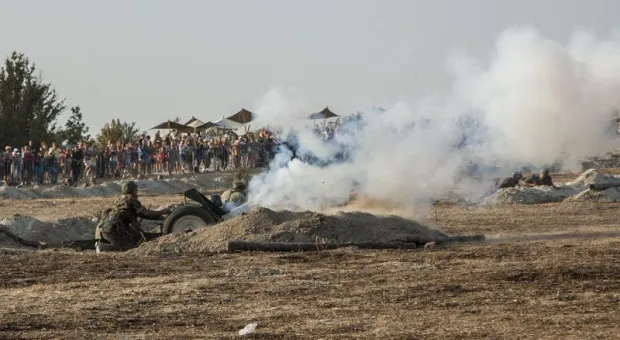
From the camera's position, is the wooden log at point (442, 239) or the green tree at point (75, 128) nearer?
the wooden log at point (442, 239)

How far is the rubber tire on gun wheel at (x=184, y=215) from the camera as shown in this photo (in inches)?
993

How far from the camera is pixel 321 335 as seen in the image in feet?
44.1

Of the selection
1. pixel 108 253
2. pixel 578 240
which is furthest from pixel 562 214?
pixel 108 253

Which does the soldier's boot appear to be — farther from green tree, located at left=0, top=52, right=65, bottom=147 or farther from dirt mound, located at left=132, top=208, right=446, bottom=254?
green tree, located at left=0, top=52, right=65, bottom=147

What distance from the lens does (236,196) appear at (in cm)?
2872

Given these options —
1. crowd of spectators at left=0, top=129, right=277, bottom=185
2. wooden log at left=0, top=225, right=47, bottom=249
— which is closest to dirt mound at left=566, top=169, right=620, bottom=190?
crowd of spectators at left=0, top=129, right=277, bottom=185

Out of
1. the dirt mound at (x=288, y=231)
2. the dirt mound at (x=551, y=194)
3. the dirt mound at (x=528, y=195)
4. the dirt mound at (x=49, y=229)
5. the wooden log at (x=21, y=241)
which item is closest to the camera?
the dirt mound at (x=288, y=231)

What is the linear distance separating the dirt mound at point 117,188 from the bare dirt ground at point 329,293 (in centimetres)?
2252

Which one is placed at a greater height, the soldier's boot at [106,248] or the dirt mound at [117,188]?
the dirt mound at [117,188]

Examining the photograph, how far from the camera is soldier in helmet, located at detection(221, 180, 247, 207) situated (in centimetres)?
2836

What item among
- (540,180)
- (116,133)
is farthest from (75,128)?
(540,180)

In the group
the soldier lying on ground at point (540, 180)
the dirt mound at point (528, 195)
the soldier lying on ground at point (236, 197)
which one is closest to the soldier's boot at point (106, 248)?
the soldier lying on ground at point (236, 197)

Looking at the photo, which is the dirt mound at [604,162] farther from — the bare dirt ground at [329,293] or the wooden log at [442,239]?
the bare dirt ground at [329,293]

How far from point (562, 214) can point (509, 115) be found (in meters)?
4.46
